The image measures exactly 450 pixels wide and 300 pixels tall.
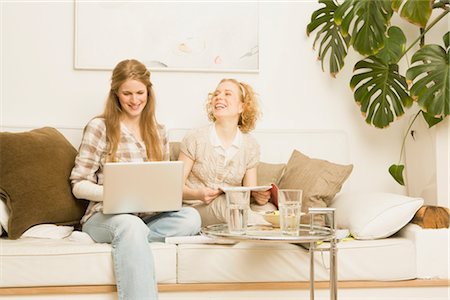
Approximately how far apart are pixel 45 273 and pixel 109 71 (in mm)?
1342

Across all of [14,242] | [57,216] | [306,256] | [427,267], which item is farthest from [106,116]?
[427,267]

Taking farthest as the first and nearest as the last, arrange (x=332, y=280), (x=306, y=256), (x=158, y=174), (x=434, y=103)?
1. (x=434, y=103)
2. (x=306, y=256)
3. (x=158, y=174)
4. (x=332, y=280)

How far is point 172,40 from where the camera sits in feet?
11.0

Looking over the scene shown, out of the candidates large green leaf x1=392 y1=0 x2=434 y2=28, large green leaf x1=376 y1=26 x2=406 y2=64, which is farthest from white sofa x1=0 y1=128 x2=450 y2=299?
large green leaf x1=392 y1=0 x2=434 y2=28

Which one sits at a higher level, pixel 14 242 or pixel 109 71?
pixel 109 71

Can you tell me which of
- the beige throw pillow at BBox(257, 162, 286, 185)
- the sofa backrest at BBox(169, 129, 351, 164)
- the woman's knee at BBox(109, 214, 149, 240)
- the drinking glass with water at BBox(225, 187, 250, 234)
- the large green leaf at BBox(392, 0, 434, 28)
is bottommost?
the woman's knee at BBox(109, 214, 149, 240)

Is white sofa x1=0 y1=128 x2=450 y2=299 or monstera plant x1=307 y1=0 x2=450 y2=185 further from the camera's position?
monstera plant x1=307 y1=0 x2=450 y2=185

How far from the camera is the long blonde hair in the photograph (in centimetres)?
271

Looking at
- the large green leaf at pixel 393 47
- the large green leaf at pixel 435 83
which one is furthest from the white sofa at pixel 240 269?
the large green leaf at pixel 393 47

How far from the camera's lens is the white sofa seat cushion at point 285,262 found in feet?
7.86

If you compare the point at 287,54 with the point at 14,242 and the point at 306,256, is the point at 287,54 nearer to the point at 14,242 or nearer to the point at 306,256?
the point at 306,256

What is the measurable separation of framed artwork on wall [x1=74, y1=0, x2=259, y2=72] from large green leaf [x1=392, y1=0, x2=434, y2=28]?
32.2 inches

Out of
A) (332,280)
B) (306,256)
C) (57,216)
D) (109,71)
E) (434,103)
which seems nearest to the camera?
(332,280)

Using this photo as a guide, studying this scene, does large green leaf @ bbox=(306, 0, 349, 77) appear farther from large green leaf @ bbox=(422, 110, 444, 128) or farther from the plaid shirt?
the plaid shirt
